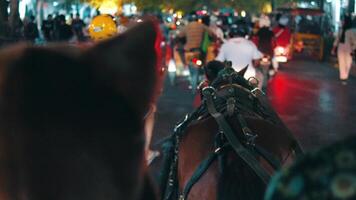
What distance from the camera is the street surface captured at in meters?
11.0

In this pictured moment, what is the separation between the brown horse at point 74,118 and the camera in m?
1.25

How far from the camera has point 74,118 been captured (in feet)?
4.24

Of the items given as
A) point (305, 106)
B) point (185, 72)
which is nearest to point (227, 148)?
point (305, 106)

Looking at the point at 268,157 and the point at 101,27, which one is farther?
the point at 101,27

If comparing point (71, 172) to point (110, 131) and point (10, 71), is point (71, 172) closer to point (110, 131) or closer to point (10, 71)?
point (110, 131)

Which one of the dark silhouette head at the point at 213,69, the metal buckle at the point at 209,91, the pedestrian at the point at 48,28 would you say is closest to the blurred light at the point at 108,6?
Result: the pedestrian at the point at 48,28

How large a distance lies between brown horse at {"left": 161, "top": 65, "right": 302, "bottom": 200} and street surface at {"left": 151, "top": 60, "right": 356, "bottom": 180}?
3950mm

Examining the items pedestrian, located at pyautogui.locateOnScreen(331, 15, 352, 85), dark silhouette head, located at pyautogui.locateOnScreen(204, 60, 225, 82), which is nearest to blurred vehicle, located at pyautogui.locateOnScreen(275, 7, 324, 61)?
pedestrian, located at pyautogui.locateOnScreen(331, 15, 352, 85)

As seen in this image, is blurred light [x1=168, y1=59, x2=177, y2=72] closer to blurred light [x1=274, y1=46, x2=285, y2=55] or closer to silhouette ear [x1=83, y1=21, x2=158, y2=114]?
blurred light [x1=274, y1=46, x2=285, y2=55]

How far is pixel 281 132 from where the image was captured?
3738 mm

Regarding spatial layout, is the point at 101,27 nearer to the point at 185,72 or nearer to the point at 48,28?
the point at 185,72

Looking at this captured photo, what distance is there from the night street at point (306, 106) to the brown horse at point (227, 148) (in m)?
4.22

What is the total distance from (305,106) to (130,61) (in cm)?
1319

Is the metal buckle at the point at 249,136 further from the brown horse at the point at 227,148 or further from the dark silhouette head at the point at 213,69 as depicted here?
the dark silhouette head at the point at 213,69
